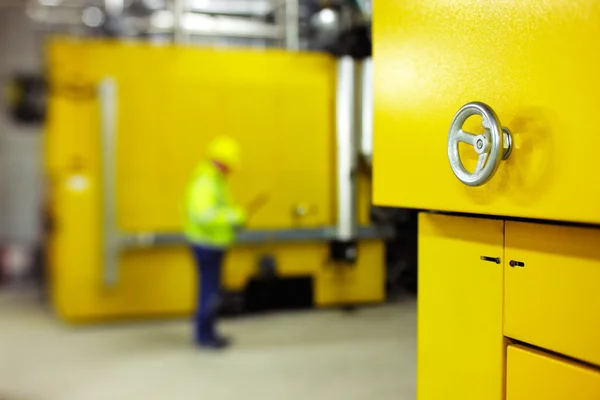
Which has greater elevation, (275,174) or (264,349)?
(275,174)

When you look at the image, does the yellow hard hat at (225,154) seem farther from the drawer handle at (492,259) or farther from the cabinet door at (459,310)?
the drawer handle at (492,259)

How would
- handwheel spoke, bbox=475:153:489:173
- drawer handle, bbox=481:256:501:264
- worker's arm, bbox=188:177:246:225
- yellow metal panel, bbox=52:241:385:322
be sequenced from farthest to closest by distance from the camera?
yellow metal panel, bbox=52:241:385:322
worker's arm, bbox=188:177:246:225
drawer handle, bbox=481:256:501:264
handwheel spoke, bbox=475:153:489:173

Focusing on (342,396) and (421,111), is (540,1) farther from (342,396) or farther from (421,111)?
(342,396)

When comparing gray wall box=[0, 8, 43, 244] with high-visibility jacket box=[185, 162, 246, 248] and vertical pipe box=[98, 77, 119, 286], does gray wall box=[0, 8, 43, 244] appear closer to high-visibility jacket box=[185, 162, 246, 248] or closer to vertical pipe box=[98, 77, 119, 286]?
vertical pipe box=[98, 77, 119, 286]

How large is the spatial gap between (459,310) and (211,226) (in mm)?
3142

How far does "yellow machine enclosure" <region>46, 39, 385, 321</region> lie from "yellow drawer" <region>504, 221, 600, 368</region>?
361cm

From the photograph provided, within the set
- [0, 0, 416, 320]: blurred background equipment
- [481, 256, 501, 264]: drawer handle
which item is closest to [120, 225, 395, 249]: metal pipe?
[0, 0, 416, 320]: blurred background equipment

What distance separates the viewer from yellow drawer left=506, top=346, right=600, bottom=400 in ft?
3.13

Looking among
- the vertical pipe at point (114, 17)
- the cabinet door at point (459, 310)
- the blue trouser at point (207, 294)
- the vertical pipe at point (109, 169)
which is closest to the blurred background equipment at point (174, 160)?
the vertical pipe at point (109, 169)

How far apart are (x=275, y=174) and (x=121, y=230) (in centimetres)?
149

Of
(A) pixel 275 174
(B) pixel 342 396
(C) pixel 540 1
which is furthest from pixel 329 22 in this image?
(C) pixel 540 1

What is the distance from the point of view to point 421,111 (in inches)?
47.3

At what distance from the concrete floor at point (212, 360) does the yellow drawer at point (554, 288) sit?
1.68 metres

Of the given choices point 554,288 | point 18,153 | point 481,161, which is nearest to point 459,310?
point 554,288
